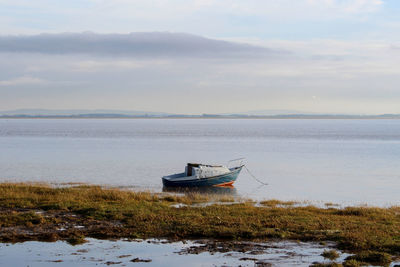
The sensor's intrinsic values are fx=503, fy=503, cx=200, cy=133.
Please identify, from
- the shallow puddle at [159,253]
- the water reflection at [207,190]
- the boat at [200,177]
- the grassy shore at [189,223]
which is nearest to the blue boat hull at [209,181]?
the boat at [200,177]

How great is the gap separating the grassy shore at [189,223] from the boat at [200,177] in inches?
514

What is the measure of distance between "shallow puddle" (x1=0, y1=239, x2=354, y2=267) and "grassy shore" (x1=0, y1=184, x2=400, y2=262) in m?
0.76

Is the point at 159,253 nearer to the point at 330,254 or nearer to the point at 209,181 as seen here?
the point at 330,254

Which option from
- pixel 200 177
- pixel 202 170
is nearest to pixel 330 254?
pixel 200 177

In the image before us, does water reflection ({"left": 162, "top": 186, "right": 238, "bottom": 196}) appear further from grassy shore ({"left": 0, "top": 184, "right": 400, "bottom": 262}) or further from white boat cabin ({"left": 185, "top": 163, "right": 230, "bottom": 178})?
grassy shore ({"left": 0, "top": 184, "right": 400, "bottom": 262})

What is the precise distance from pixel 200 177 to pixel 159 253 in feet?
75.4

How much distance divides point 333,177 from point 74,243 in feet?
113

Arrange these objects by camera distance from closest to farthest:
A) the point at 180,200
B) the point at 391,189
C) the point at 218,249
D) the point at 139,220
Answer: the point at 218,249
the point at 139,220
the point at 180,200
the point at 391,189

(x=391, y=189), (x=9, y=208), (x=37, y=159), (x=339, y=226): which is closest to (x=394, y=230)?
(x=339, y=226)

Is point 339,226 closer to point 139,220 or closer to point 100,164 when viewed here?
point 139,220

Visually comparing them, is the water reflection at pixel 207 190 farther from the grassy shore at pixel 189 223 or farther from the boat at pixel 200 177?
the grassy shore at pixel 189 223

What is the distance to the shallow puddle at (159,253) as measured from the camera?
1285 centimetres

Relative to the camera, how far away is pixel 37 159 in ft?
200

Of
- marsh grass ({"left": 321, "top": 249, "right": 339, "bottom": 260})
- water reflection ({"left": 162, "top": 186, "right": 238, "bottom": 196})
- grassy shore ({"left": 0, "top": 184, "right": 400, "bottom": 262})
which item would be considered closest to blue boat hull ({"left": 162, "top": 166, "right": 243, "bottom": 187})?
water reflection ({"left": 162, "top": 186, "right": 238, "bottom": 196})
